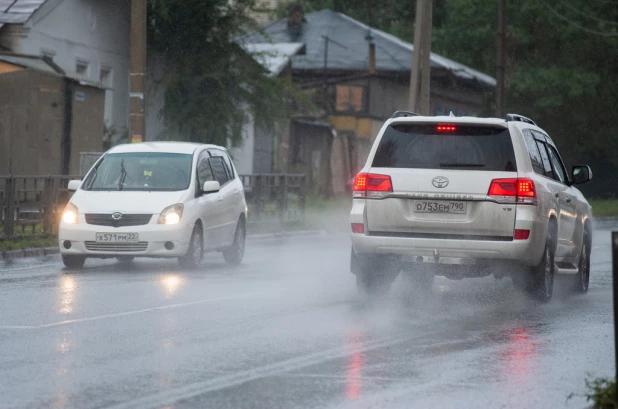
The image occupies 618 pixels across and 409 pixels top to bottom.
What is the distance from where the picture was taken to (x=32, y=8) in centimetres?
3297

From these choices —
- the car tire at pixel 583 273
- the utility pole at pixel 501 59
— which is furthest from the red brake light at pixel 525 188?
the utility pole at pixel 501 59

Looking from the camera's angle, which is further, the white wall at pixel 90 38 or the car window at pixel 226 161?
the white wall at pixel 90 38

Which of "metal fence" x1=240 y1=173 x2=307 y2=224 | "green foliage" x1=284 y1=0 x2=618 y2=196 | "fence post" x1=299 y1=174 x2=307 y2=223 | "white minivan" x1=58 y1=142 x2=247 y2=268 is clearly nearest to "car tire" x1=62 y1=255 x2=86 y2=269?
"white minivan" x1=58 y1=142 x2=247 y2=268

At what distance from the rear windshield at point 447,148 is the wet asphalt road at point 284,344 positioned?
1.38 metres

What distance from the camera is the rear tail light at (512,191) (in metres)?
12.9

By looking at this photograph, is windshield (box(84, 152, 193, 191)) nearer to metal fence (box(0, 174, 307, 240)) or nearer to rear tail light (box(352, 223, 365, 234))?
metal fence (box(0, 174, 307, 240))

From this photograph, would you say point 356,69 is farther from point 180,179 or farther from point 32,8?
point 180,179

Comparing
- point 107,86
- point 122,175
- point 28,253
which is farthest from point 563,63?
point 122,175

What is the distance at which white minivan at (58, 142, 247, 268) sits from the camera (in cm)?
1708

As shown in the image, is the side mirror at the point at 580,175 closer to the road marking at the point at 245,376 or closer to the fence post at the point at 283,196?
the road marking at the point at 245,376

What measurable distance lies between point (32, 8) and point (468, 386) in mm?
26513

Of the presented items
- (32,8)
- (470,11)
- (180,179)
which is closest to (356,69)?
(470,11)

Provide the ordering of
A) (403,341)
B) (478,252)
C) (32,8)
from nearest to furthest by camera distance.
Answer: (403,341) < (478,252) < (32,8)

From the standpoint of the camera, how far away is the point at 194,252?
57.7 ft
